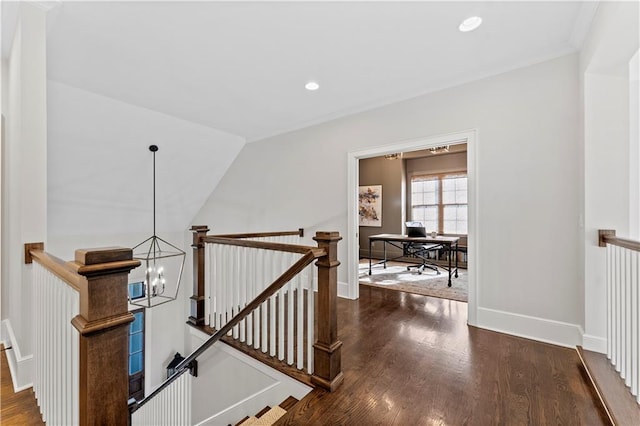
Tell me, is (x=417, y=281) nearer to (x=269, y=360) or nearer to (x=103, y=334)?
(x=269, y=360)

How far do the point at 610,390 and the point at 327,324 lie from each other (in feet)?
6.06

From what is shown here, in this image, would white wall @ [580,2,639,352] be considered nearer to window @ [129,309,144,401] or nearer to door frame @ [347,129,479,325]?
door frame @ [347,129,479,325]

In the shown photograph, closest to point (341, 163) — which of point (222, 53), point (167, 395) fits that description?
point (222, 53)

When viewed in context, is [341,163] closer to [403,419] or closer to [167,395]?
[403,419]

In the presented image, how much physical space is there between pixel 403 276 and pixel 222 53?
4.51 metres

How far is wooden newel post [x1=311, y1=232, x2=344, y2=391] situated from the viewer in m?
1.96

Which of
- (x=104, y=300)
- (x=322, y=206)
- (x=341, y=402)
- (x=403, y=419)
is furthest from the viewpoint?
(x=322, y=206)

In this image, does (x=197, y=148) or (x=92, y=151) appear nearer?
(x=92, y=151)

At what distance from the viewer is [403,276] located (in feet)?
17.2

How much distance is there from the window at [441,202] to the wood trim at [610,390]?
4.49 metres

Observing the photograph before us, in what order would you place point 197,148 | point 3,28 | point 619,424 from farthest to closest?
1. point 197,148
2. point 3,28
3. point 619,424

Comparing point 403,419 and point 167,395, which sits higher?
point 403,419

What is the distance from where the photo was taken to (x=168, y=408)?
9.03ft

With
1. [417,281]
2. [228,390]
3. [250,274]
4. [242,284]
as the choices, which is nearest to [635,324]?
[250,274]
